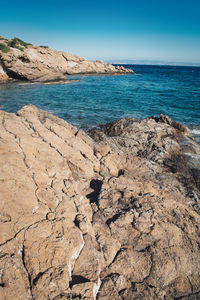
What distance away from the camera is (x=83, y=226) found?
11.8 feet

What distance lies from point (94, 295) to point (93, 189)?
2.51m

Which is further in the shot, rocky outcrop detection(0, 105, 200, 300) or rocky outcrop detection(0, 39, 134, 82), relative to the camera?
rocky outcrop detection(0, 39, 134, 82)

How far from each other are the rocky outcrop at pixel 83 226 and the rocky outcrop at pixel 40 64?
37346 mm

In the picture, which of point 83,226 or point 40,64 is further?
point 40,64

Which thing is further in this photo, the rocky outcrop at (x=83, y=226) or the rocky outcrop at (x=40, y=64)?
the rocky outcrop at (x=40, y=64)

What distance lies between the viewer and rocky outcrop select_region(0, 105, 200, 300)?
9.34ft

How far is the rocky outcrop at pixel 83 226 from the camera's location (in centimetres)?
285

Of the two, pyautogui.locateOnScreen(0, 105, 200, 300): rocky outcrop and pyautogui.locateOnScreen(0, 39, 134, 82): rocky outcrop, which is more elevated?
pyautogui.locateOnScreen(0, 39, 134, 82): rocky outcrop

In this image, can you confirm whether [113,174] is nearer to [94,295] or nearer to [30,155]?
[30,155]

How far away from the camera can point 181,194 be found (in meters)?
5.55

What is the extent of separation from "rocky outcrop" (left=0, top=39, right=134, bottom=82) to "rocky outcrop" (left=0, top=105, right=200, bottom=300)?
1470 inches

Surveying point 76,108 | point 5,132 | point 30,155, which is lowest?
point 76,108

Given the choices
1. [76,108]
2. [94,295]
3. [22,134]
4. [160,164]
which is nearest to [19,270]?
[94,295]

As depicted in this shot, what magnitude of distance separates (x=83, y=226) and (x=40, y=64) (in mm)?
45009
